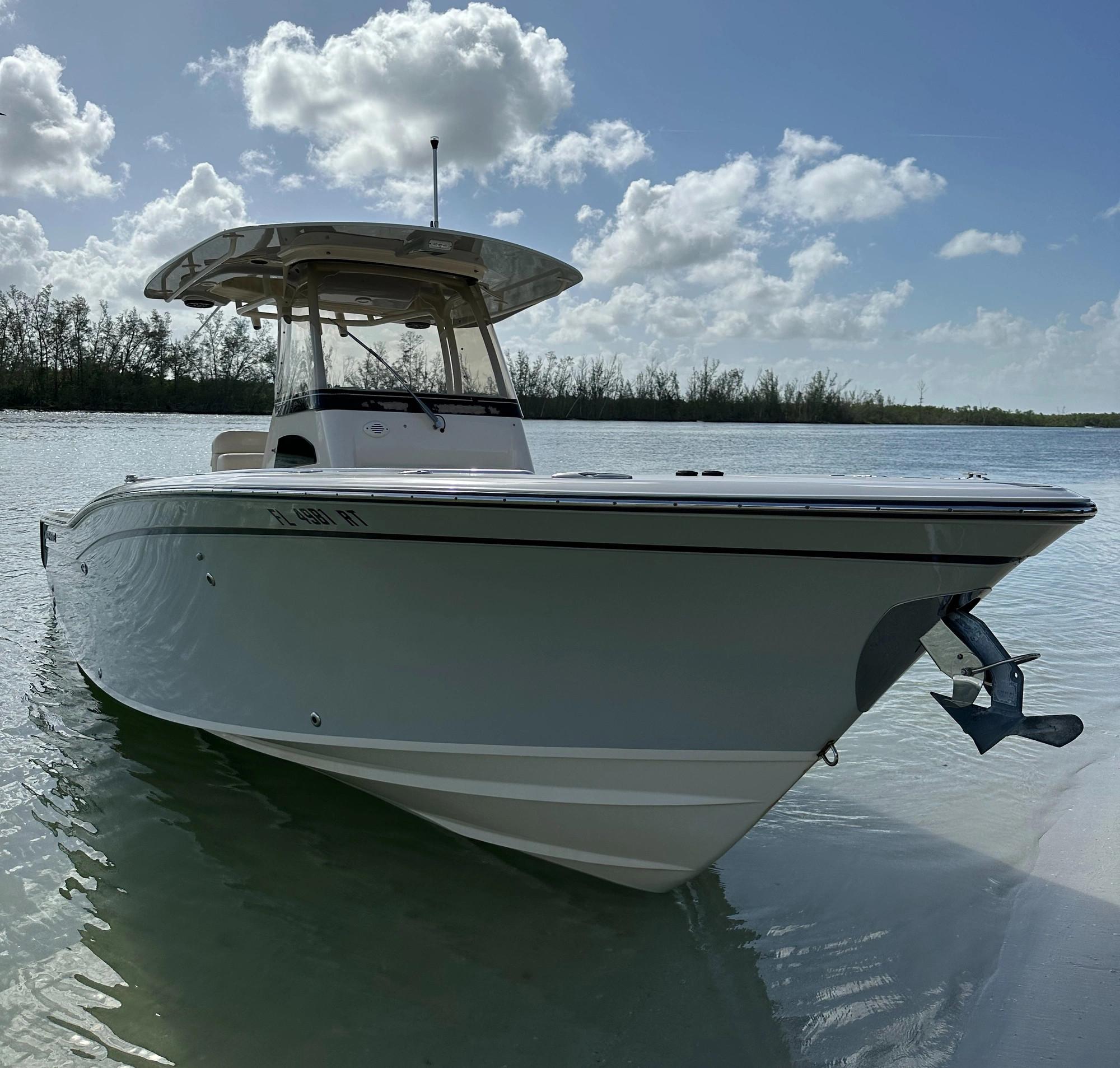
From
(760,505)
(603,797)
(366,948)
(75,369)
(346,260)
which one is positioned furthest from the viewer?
(75,369)

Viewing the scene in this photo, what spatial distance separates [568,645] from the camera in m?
2.76

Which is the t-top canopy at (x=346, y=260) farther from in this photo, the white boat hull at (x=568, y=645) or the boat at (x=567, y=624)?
the white boat hull at (x=568, y=645)

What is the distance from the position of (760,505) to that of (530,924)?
1853mm

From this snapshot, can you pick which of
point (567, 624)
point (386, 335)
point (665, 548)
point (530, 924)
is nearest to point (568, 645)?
point (567, 624)

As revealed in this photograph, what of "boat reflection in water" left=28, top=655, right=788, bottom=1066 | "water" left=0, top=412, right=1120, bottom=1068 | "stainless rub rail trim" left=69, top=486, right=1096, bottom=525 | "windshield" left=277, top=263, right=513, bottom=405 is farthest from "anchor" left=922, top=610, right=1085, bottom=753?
"windshield" left=277, top=263, right=513, bottom=405

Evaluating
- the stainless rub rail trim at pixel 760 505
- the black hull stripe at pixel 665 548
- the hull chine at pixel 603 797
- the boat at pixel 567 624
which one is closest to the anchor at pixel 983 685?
the boat at pixel 567 624

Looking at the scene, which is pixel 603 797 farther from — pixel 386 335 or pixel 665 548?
pixel 386 335

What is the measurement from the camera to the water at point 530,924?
261 cm

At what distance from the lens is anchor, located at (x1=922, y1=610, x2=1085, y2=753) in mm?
2295

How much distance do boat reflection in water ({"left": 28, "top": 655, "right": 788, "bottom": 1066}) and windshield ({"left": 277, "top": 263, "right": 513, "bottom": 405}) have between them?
2089 mm

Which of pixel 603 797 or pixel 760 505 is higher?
pixel 760 505

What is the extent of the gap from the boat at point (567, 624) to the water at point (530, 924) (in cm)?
37

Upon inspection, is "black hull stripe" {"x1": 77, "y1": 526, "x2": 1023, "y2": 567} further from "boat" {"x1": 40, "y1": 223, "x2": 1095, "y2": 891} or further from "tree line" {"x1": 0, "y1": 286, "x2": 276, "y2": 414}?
"tree line" {"x1": 0, "y1": 286, "x2": 276, "y2": 414}

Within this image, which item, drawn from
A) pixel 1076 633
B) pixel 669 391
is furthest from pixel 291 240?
pixel 669 391
